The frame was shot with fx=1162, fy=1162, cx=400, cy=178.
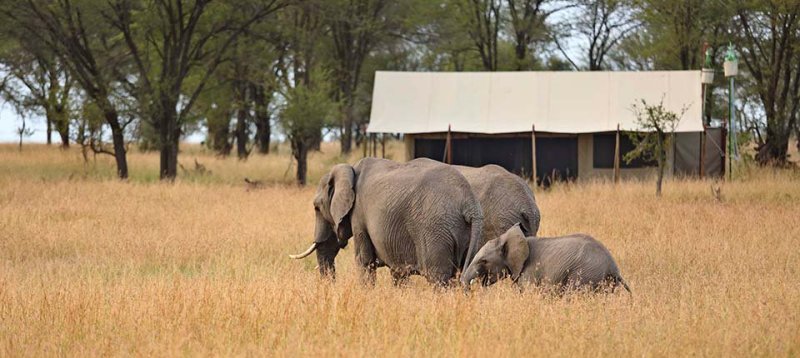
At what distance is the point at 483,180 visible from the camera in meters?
11.2

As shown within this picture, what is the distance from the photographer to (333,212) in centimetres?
1081

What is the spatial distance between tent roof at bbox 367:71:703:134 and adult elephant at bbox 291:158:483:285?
19.9 metres

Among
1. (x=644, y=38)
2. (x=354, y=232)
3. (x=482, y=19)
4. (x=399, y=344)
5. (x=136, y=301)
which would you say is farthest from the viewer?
(x=482, y=19)

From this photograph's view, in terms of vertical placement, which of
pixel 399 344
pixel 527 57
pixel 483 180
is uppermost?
pixel 527 57

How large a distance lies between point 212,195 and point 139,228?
21.9ft

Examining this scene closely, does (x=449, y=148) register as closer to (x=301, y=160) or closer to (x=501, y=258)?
(x=301, y=160)

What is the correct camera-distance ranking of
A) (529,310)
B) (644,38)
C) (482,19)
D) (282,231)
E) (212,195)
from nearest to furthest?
(529,310) < (282,231) < (212,195) < (644,38) < (482,19)

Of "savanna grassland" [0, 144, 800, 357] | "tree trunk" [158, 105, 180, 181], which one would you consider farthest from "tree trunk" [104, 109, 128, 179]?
"savanna grassland" [0, 144, 800, 357]

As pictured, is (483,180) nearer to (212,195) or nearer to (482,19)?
(212,195)

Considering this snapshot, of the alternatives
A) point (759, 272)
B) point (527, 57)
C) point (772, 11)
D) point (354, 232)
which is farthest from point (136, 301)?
point (527, 57)

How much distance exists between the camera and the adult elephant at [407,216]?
987 cm

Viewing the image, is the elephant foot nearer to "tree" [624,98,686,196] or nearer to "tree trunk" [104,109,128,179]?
"tree" [624,98,686,196]

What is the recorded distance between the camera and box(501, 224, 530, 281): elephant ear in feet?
32.6

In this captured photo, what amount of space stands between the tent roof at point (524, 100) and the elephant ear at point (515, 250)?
66.9ft
